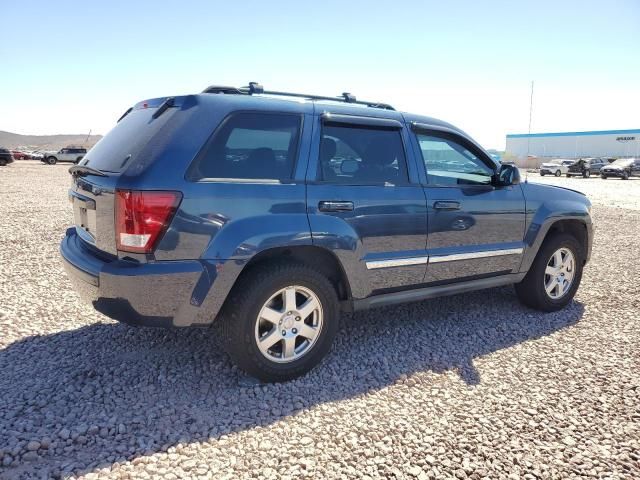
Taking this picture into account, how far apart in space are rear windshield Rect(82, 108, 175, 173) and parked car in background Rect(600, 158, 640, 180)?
123ft

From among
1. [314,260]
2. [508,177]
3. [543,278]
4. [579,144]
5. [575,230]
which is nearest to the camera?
[314,260]

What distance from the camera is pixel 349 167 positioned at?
3373 millimetres

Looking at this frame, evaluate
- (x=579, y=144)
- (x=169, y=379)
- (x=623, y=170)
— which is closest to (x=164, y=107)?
(x=169, y=379)

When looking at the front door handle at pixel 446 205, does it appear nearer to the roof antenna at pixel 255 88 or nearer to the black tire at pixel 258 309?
the black tire at pixel 258 309

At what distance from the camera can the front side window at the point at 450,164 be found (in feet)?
12.5

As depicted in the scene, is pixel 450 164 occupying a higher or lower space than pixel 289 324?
higher

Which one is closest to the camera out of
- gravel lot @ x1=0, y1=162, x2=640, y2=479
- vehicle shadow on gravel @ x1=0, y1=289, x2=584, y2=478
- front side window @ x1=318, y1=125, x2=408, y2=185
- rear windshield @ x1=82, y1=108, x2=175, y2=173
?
gravel lot @ x1=0, y1=162, x2=640, y2=479

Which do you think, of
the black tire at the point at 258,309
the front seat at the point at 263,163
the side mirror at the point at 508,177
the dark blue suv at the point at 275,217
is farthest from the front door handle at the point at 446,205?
the front seat at the point at 263,163

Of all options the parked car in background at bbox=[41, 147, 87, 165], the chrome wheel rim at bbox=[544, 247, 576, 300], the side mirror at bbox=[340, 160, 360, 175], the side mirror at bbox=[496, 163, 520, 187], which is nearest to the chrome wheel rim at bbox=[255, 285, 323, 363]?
the side mirror at bbox=[340, 160, 360, 175]

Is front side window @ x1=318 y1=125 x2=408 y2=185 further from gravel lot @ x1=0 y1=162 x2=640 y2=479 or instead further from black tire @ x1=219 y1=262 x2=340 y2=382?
gravel lot @ x1=0 y1=162 x2=640 y2=479

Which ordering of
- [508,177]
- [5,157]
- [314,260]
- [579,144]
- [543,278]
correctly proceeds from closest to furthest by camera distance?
1. [314,260]
2. [508,177]
3. [543,278]
4. [5,157]
5. [579,144]

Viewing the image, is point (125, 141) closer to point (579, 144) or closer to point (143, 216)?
point (143, 216)

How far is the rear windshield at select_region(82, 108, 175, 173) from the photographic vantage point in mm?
2885

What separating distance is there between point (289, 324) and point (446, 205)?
1592mm
